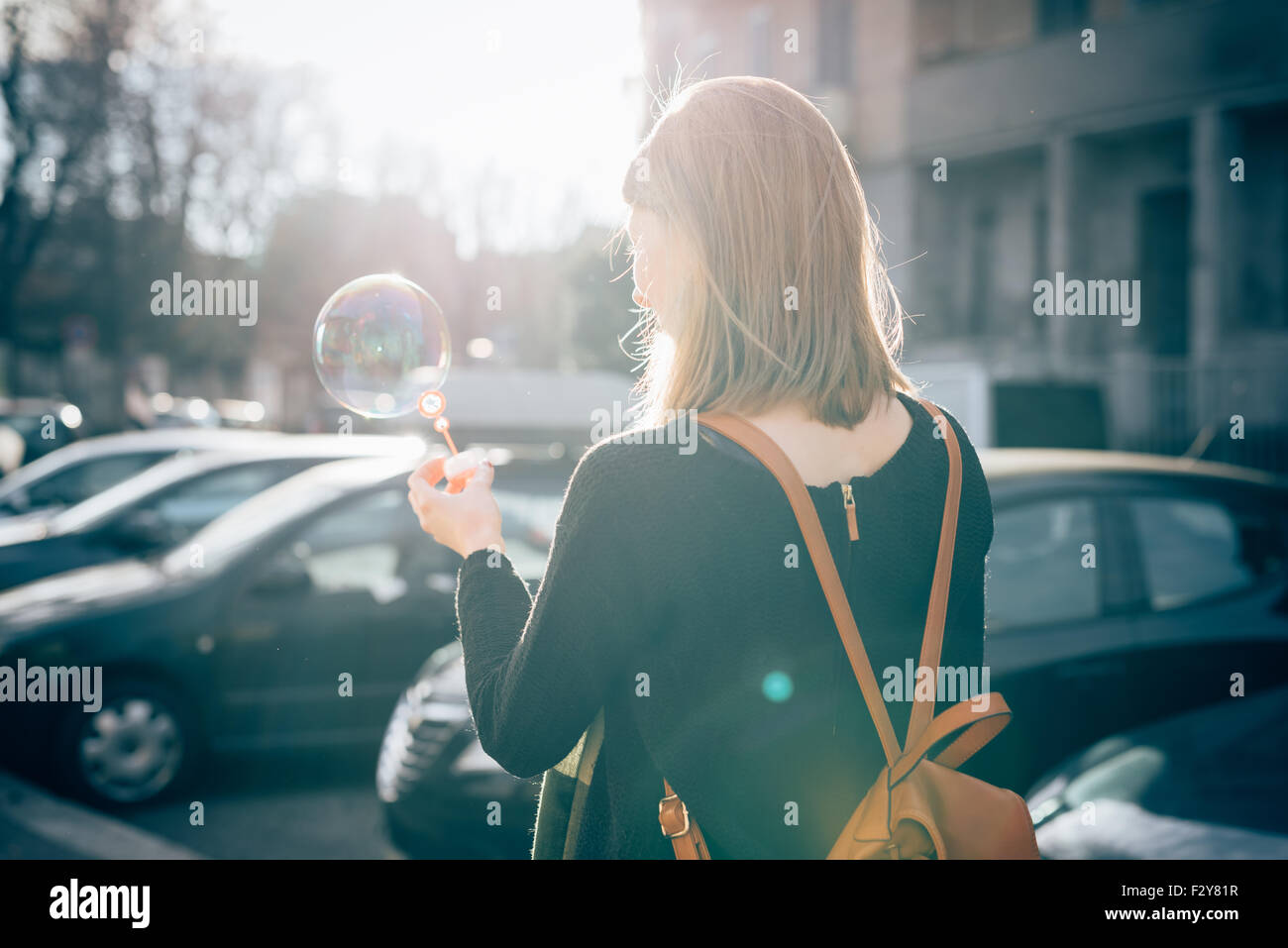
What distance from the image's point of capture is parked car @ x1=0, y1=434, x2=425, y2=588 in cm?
687

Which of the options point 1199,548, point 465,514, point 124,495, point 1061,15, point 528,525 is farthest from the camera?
point 1061,15

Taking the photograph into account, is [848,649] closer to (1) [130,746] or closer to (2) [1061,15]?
(1) [130,746]

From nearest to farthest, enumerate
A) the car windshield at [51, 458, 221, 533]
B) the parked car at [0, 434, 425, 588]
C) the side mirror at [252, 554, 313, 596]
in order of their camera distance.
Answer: the side mirror at [252, 554, 313, 596]
the parked car at [0, 434, 425, 588]
the car windshield at [51, 458, 221, 533]

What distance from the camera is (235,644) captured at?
533 centimetres

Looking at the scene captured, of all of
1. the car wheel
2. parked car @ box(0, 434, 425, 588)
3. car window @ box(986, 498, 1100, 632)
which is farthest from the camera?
parked car @ box(0, 434, 425, 588)

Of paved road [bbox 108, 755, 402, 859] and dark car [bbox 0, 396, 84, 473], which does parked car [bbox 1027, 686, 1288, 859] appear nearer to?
paved road [bbox 108, 755, 402, 859]

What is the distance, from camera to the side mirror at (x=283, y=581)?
5355 mm

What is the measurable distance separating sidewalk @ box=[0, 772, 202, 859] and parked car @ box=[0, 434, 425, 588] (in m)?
2.42

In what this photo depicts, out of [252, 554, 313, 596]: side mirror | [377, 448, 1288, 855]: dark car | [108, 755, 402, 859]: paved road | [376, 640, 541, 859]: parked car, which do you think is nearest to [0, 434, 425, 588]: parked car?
[252, 554, 313, 596]: side mirror

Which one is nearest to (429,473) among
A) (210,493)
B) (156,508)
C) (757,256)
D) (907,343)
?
(757,256)

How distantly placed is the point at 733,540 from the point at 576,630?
0.74 ft

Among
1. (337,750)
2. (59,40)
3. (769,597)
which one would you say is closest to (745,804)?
(769,597)

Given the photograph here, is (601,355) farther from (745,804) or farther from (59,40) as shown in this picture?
(745,804)

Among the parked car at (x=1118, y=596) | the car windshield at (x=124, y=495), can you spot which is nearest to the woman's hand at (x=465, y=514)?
the parked car at (x=1118, y=596)
